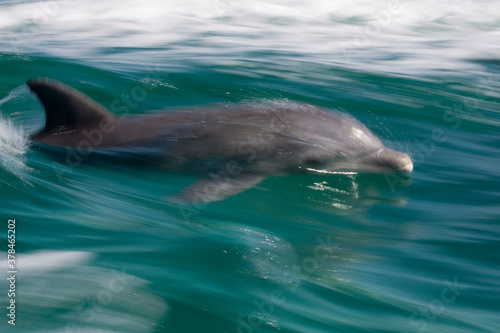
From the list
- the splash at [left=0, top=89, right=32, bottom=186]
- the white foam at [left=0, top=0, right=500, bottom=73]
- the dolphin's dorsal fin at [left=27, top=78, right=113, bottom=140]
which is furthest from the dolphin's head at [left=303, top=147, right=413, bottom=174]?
the white foam at [left=0, top=0, right=500, bottom=73]

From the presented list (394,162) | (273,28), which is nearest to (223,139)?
(394,162)

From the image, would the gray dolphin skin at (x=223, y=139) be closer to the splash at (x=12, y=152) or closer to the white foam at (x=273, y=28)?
the splash at (x=12, y=152)

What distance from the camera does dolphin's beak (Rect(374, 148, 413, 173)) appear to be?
7.62 meters

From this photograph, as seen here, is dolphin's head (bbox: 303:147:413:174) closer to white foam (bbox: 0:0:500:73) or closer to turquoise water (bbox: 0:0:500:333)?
turquoise water (bbox: 0:0:500:333)

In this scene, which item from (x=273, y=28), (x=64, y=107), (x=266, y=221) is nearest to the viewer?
(x=266, y=221)

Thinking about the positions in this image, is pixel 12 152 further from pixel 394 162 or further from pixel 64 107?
pixel 394 162

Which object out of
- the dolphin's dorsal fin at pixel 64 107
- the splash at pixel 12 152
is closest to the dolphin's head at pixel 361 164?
the dolphin's dorsal fin at pixel 64 107

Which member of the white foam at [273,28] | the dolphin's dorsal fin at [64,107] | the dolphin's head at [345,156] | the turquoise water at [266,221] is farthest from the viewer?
the white foam at [273,28]

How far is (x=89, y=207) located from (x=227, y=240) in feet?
4.46

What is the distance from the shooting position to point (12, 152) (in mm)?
7270

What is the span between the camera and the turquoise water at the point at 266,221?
171 inches

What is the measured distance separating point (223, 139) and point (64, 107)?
1.68 m

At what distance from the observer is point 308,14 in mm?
22688

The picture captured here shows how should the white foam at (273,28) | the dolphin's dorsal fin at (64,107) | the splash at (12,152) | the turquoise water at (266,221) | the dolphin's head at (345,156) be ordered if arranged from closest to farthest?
the turquoise water at (266,221), the splash at (12,152), the dolphin's dorsal fin at (64,107), the dolphin's head at (345,156), the white foam at (273,28)
